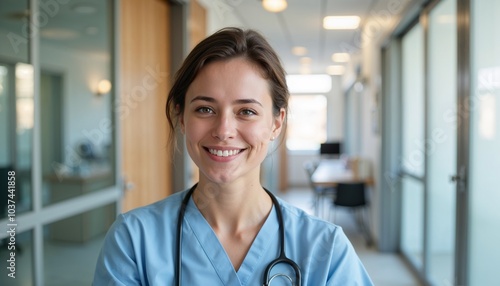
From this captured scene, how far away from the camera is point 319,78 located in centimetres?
995

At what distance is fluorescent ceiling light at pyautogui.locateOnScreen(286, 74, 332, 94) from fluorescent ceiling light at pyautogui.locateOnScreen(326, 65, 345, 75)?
214 millimetres

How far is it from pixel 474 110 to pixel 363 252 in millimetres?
2630

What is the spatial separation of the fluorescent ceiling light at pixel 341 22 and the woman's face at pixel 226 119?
3.89 meters

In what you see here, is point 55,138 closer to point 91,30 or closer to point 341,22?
point 91,30

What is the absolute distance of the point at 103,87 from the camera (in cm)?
234

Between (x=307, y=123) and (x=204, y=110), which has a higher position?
(x=307, y=123)

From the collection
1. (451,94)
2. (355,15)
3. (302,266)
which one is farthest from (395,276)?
(302,266)

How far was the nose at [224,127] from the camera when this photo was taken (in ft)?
3.22

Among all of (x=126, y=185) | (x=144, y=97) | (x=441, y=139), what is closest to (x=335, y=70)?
(x=441, y=139)

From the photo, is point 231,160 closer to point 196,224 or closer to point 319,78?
point 196,224

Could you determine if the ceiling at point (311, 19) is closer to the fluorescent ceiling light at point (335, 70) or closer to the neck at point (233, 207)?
the neck at point (233, 207)

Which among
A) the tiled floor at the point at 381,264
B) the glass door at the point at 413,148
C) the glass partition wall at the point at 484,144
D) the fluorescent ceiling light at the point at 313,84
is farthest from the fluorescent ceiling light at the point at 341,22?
the fluorescent ceiling light at the point at 313,84

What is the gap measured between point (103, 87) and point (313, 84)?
7978 millimetres

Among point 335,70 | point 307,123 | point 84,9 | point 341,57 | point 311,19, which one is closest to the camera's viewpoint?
point 84,9
